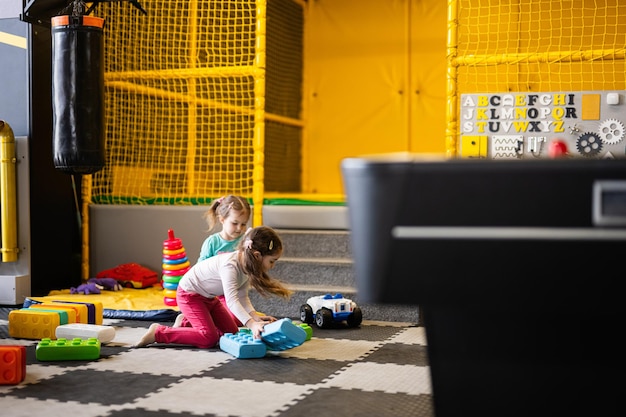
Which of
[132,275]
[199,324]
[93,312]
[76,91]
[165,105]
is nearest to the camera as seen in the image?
[199,324]

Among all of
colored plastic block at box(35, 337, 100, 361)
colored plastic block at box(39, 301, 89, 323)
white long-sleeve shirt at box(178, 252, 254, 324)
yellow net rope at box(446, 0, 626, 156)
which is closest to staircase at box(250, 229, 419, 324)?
white long-sleeve shirt at box(178, 252, 254, 324)

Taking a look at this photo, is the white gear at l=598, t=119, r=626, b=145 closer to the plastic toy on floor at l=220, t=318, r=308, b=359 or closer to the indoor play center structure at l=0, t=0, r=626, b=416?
the indoor play center structure at l=0, t=0, r=626, b=416

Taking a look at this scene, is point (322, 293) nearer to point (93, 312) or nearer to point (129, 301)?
point (129, 301)

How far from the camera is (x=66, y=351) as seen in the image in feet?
12.3

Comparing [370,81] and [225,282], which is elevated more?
[370,81]

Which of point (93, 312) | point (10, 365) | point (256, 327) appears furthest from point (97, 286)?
point (10, 365)

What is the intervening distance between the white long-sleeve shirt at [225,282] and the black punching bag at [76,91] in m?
1.41

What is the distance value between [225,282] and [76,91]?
192cm

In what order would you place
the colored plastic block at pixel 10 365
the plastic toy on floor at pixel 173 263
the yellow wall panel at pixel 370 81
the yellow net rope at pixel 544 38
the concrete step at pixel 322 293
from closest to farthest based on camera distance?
the colored plastic block at pixel 10 365
the concrete step at pixel 322 293
the plastic toy on floor at pixel 173 263
the yellow net rope at pixel 544 38
the yellow wall panel at pixel 370 81

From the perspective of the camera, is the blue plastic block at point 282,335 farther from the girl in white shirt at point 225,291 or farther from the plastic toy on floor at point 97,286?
the plastic toy on floor at point 97,286

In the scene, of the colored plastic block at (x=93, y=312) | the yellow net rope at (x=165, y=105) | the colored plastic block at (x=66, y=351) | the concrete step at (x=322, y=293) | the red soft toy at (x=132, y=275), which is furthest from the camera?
the yellow net rope at (x=165, y=105)

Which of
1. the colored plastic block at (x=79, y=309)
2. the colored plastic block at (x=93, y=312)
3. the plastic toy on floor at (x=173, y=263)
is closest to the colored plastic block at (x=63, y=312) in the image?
the colored plastic block at (x=79, y=309)

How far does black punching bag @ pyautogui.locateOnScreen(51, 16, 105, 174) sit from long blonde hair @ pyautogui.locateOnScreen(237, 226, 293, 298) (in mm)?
1788

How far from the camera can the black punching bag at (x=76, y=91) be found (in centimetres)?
520
